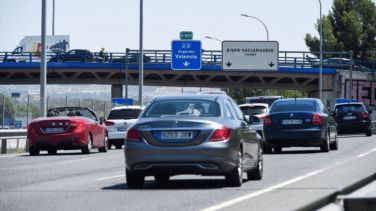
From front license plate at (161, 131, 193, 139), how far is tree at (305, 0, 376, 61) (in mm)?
76918

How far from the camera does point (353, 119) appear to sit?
3406 centimetres

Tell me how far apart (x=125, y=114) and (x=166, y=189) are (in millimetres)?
15645

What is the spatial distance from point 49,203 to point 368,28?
272 feet

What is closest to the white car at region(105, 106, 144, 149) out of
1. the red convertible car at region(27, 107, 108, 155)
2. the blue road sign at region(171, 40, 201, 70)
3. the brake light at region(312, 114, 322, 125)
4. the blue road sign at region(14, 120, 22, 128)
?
the red convertible car at region(27, 107, 108, 155)

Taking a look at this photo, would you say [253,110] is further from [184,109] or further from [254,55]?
[254,55]

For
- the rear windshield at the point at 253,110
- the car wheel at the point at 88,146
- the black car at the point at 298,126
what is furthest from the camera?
the rear windshield at the point at 253,110

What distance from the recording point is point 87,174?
44.6ft

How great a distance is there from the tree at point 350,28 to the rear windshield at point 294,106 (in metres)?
65.7

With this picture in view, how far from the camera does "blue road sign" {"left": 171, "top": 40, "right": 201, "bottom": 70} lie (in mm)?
47000

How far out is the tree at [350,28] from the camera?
285 feet

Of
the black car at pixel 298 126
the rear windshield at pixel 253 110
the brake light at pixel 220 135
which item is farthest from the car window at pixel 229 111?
the rear windshield at pixel 253 110

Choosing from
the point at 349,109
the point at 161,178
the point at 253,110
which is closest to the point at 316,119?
the point at 253,110

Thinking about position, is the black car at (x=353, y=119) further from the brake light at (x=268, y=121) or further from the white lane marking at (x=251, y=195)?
the white lane marking at (x=251, y=195)

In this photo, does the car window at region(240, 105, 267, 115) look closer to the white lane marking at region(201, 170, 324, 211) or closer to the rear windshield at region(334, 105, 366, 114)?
the rear windshield at region(334, 105, 366, 114)
